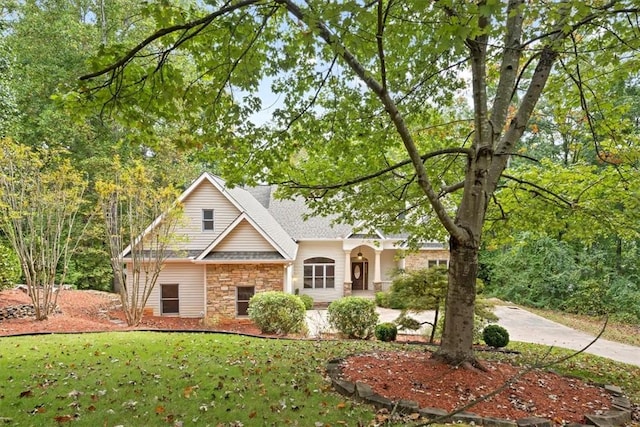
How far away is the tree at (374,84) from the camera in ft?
13.2

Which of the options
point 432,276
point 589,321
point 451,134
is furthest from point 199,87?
point 589,321

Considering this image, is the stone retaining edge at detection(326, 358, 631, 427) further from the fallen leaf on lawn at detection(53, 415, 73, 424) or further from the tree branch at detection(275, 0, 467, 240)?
the fallen leaf on lawn at detection(53, 415, 73, 424)

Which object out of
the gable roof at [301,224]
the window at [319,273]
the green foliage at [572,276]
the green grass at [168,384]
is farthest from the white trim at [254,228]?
the green foliage at [572,276]

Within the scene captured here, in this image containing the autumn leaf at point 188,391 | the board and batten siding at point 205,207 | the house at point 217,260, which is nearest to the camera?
the autumn leaf at point 188,391

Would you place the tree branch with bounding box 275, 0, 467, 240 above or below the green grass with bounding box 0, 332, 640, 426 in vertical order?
above

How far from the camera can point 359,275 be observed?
2044 centimetres

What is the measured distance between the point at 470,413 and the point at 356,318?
6.04 m

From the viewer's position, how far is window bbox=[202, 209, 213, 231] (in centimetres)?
1455

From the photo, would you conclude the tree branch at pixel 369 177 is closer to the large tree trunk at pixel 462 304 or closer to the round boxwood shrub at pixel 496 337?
the large tree trunk at pixel 462 304

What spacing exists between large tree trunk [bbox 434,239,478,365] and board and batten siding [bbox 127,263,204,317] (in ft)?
35.5

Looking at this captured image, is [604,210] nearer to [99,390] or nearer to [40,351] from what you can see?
[99,390]

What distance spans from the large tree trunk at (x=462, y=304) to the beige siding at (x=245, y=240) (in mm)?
8996

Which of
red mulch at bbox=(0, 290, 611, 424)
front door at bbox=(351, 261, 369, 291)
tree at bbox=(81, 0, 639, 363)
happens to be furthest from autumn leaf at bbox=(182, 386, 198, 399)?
front door at bbox=(351, 261, 369, 291)

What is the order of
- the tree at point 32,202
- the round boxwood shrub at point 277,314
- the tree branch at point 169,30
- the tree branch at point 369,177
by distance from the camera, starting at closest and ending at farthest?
the tree branch at point 169,30 < the tree branch at point 369,177 < the tree at point 32,202 < the round boxwood shrub at point 277,314
